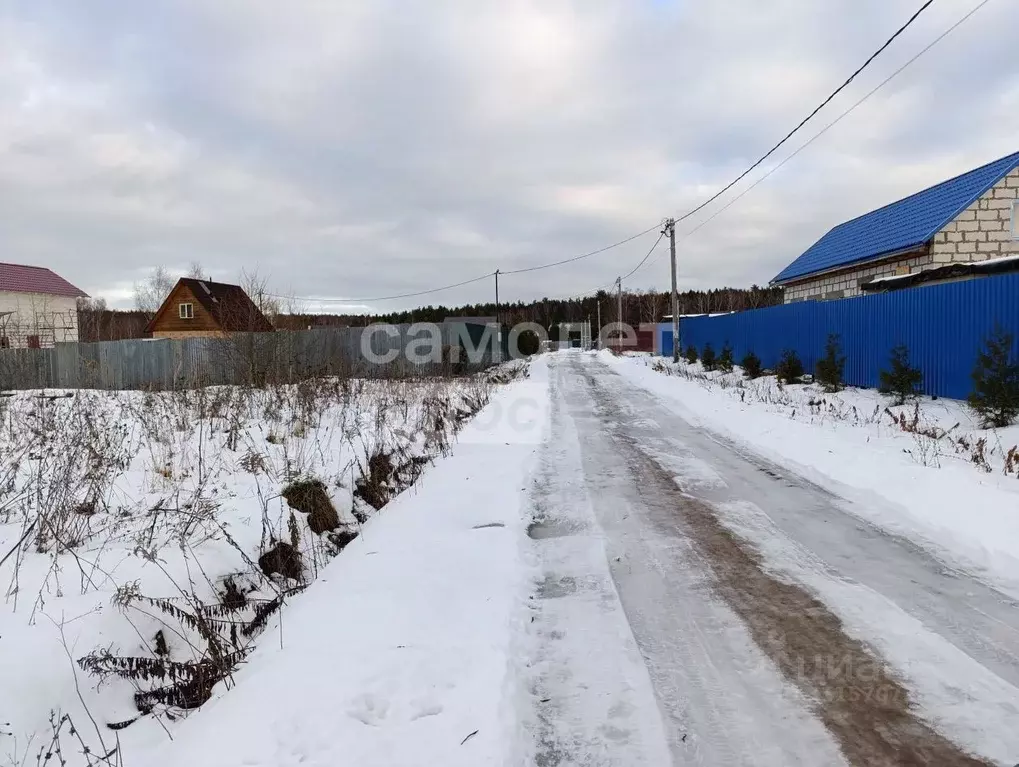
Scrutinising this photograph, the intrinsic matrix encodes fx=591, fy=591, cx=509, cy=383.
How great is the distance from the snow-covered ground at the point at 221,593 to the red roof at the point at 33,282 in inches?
1501

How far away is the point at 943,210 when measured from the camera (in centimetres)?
1550

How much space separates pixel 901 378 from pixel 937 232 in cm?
661

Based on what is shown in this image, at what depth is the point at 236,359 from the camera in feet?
46.6

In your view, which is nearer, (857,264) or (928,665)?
(928,665)

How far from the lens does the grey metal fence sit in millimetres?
14008

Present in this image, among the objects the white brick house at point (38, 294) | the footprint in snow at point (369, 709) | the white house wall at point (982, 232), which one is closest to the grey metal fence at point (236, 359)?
the footprint in snow at point (369, 709)

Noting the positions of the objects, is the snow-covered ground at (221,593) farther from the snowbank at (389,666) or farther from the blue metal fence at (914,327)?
the blue metal fence at (914,327)

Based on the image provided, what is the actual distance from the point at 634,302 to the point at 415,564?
8718 cm

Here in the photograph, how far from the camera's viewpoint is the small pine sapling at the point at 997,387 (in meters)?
7.85

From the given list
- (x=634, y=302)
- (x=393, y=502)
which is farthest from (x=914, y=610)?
(x=634, y=302)

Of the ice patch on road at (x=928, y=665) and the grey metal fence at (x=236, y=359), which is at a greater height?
the grey metal fence at (x=236, y=359)

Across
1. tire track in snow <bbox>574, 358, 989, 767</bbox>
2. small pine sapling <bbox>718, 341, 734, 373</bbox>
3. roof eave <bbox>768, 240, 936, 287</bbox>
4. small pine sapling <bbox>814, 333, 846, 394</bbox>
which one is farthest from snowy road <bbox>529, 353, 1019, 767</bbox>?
small pine sapling <bbox>718, 341, 734, 373</bbox>

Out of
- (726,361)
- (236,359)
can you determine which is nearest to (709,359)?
(726,361)

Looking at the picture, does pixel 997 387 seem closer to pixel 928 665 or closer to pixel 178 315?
pixel 928 665
